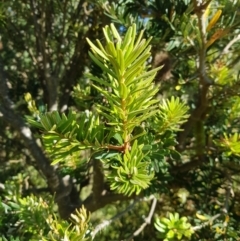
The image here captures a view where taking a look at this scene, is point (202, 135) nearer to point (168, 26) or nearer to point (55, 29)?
point (168, 26)

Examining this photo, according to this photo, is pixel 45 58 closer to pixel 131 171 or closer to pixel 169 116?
pixel 169 116

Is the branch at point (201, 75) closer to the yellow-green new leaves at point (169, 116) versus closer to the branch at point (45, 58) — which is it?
the yellow-green new leaves at point (169, 116)

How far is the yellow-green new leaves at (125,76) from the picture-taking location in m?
0.39

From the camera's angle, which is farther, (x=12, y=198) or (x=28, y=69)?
(x=28, y=69)

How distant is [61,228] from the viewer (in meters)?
0.57

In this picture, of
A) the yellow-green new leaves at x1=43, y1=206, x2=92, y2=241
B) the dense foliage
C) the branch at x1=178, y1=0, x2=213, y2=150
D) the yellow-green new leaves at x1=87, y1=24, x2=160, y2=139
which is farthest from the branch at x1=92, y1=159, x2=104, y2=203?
the yellow-green new leaves at x1=87, y1=24, x2=160, y2=139

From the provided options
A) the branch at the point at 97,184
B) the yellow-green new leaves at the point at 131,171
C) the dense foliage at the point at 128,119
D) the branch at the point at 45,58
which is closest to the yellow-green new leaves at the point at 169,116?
the dense foliage at the point at 128,119

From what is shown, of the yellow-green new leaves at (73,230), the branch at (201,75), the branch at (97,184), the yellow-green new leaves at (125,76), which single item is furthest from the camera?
the branch at (97,184)

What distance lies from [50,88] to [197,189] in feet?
1.81

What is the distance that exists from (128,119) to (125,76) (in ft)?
0.20

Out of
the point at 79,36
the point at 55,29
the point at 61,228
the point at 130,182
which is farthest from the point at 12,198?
the point at 55,29

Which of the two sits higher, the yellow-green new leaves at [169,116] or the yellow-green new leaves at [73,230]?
the yellow-green new leaves at [169,116]

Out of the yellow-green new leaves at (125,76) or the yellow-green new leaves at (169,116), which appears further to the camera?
the yellow-green new leaves at (169,116)

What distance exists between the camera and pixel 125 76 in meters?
0.41
